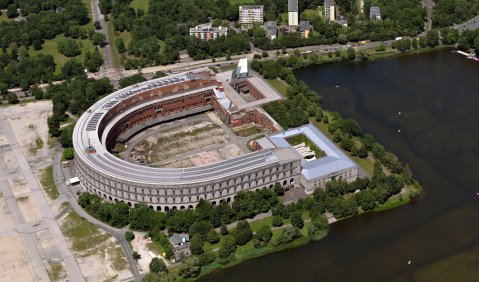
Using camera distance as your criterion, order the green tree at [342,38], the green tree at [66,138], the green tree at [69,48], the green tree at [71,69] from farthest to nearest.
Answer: the green tree at [342,38] → the green tree at [69,48] → the green tree at [71,69] → the green tree at [66,138]

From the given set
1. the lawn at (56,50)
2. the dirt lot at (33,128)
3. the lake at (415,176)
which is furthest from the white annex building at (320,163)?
the lawn at (56,50)

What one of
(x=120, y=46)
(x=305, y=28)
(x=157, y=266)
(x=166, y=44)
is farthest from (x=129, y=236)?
(x=305, y=28)

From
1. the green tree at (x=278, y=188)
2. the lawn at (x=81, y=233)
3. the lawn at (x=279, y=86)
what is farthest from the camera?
the lawn at (x=279, y=86)

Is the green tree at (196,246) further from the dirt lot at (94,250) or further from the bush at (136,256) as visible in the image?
the dirt lot at (94,250)

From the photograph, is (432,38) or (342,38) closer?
(432,38)

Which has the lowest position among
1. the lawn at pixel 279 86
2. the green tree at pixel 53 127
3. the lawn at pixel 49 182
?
the lawn at pixel 49 182

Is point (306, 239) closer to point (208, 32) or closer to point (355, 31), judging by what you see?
point (208, 32)

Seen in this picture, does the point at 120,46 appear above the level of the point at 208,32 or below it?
below
